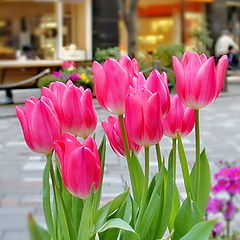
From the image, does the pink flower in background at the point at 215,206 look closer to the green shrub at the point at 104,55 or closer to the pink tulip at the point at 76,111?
the green shrub at the point at 104,55

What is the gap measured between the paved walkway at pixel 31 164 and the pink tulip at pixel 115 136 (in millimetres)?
129

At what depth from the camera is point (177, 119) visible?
1.70 m

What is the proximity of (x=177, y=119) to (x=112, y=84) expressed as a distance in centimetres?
29

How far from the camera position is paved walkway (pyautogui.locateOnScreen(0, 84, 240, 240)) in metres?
4.59

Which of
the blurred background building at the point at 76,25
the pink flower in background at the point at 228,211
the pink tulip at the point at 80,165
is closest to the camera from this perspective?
the pink tulip at the point at 80,165

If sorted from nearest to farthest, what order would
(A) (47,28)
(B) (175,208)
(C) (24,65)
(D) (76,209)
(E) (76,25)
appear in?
(D) (76,209) < (B) (175,208) < (C) (24,65) < (A) (47,28) < (E) (76,25)

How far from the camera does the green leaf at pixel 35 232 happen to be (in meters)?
1.50

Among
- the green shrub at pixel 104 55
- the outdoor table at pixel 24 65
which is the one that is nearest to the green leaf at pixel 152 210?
the green shrub at pixel 104 55

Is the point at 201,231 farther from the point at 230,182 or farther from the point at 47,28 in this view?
the point at 47,28

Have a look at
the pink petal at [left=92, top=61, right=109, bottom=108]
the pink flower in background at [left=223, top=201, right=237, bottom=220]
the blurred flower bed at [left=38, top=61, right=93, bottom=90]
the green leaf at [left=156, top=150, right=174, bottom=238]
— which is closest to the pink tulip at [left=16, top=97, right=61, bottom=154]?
the pink petal at [left=92, top=61, right=109, bottom=108]

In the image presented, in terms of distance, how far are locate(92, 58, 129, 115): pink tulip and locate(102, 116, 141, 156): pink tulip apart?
0.15m

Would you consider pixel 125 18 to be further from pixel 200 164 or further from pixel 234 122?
pixel 200 164

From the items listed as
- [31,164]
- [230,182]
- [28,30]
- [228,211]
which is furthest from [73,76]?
[230,182]

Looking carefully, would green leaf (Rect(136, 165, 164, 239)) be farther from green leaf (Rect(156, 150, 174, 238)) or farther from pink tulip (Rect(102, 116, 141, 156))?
pink tulip (Rect(102, 116, 141, 156))
